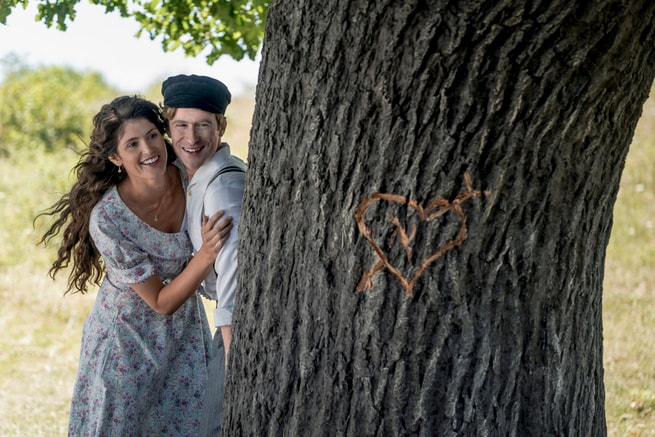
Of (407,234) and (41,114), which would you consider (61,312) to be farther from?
(407,234)

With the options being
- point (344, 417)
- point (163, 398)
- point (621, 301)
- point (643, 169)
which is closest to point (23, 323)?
point (163, 398)

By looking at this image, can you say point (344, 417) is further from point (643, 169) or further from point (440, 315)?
point (643, 169)

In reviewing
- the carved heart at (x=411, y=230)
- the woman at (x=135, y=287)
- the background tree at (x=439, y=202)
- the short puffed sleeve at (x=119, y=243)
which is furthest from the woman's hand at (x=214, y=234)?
the carved heart at (x=411, y=230)

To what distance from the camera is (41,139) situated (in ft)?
43.5

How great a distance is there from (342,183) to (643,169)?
9.18 metres

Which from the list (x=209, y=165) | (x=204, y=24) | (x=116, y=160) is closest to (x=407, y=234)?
(x=209, y=165)

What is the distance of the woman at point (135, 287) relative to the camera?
139 inches

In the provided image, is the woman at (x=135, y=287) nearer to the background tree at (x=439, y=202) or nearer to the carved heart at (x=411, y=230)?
the background tree at (x=439, y=202)

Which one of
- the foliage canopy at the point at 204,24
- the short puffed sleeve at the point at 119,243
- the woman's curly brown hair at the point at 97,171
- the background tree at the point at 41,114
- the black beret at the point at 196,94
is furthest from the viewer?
the background tree at the point at 41,114

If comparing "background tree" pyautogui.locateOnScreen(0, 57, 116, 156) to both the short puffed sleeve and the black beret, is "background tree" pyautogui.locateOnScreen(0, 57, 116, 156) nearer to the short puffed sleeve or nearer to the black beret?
the short puffed sleeve

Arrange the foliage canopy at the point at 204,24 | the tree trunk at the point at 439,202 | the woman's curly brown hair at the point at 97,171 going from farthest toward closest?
the foliage canopy at the point at 204,24 → the woman's curly brown hair at the point at 97,171 → the tree trunk at the point at 439,202

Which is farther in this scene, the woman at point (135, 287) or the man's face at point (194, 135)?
the woman at point (135, 287)

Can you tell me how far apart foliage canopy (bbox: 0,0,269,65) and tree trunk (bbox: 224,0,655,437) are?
2351mm

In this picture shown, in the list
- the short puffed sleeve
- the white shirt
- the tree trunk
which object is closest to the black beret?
the white shirt
